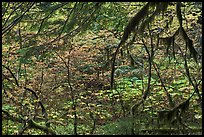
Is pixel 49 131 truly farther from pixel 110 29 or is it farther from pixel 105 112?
pixel 110 29

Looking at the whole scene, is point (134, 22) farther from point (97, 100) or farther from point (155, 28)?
point (97, 100)

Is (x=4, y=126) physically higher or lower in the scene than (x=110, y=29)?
lower

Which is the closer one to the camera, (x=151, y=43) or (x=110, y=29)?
(x=151, y=43)

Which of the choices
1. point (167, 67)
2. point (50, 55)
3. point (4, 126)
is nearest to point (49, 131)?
point (4, 126)

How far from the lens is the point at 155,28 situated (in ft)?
24.3

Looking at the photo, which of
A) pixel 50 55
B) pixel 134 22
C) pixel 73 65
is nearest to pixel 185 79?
pixel 73 65

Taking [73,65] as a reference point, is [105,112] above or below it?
below

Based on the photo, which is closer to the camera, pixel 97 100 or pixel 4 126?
pixel 4 126

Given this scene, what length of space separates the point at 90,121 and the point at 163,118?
5.05 m

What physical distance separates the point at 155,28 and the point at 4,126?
402 centimetres

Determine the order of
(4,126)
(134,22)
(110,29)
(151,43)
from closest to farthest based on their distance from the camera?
1. (134,22)
2. (4,126)
3. (151,43)
4. (110,29)

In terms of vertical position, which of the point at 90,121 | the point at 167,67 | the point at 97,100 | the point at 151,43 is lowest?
the point at 90,121

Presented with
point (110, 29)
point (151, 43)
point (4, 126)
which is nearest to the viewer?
point (4, 126)

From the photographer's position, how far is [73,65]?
309 inches
